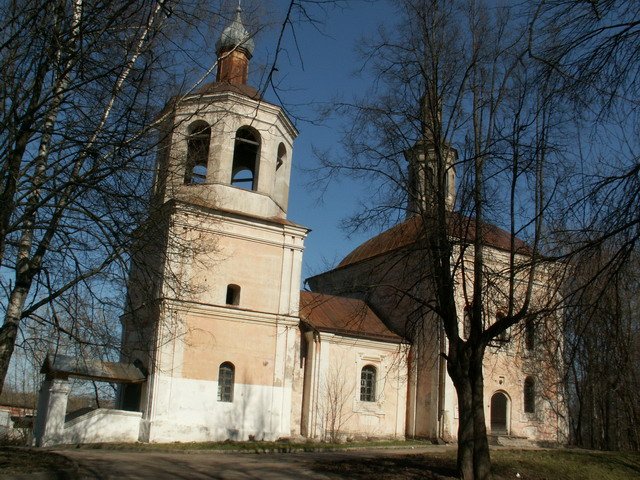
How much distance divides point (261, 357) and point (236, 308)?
6.26ft

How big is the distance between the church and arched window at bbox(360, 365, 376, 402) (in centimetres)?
5

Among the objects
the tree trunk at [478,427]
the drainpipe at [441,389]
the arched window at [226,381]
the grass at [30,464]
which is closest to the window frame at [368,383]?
the drainpipe at [441,389]

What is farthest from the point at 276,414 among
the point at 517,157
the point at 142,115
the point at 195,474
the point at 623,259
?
the point at 623,259

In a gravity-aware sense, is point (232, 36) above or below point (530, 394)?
above

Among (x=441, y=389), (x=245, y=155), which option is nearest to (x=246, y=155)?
(x=245, y=155)

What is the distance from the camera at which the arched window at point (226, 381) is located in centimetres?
2132

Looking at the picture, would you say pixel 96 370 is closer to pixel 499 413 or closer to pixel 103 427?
pixel 103 427

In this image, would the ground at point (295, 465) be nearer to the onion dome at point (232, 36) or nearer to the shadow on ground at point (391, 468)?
the shadow on ground at point (391, 468)

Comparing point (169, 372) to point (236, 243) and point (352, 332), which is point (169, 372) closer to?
point (236, 243)

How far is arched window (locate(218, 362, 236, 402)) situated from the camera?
21.3 metres

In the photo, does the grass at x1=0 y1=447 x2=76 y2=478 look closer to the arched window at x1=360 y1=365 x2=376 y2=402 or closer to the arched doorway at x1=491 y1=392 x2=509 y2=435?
the arched window at x1=360 y1=365 x2=376 y2=402

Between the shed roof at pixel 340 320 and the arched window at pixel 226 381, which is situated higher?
the shed roof at pixel 340 320

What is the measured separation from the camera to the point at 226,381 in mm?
21500

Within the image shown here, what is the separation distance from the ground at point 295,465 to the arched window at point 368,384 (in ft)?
27.3
